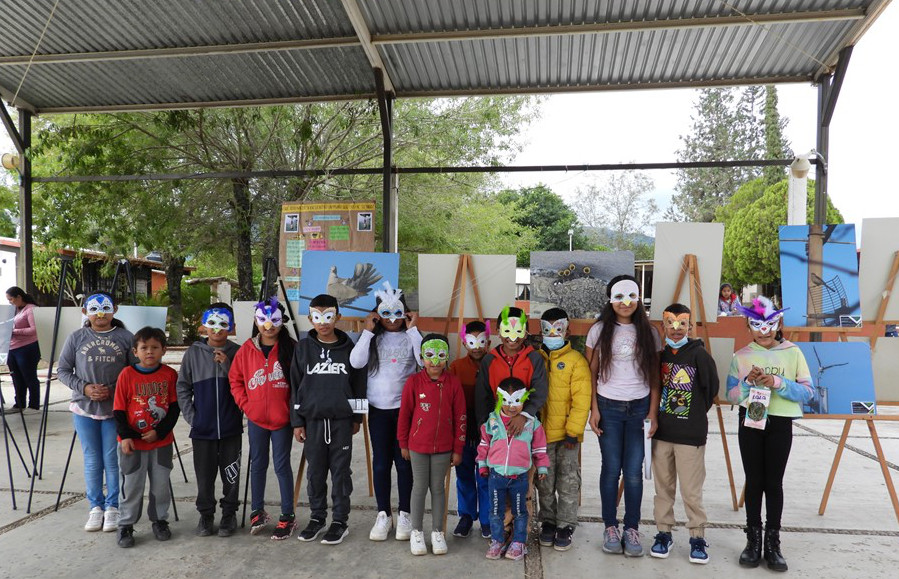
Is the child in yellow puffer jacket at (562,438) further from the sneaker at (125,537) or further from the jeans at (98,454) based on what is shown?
the jeans at (98,454)

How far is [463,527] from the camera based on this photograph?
161 inches

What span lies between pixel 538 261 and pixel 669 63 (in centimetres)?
306

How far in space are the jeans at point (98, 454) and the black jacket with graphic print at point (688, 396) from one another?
3860mm

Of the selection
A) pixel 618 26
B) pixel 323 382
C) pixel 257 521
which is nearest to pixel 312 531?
pixel 257 521

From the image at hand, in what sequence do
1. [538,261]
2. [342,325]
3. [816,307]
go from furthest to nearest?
1. [342,325]
2. [538,261]
3. [816,307]

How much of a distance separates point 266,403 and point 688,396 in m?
2.87

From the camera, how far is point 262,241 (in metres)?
13.4

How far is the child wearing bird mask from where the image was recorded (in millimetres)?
4062

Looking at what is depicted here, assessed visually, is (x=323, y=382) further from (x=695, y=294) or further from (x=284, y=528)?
(x=695, y=294)

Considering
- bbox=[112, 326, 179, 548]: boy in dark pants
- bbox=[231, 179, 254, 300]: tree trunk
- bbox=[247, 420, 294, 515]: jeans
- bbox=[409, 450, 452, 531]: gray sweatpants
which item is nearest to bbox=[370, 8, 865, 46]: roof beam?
bbox=[112, 326, 179, 548]: boy in dark pants

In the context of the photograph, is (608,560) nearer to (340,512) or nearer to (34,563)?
(340,512)

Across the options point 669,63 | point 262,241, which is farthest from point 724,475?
point 262,241

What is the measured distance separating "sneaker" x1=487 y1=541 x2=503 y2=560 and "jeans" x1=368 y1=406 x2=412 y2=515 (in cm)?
67

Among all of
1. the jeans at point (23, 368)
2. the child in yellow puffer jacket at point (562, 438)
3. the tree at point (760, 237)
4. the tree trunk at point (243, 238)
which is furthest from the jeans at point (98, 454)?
the tree at point (760, 237)
